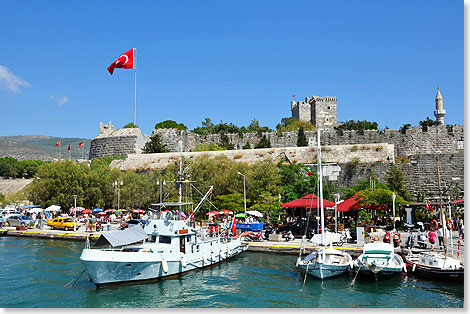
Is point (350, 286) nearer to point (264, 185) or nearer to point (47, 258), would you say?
point (47, 258)

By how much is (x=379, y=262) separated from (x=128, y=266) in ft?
26.4

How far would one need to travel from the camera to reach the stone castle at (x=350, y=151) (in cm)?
3159

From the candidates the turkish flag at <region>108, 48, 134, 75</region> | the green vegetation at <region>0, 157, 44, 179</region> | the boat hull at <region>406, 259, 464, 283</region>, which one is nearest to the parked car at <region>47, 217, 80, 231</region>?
the turkish flag at <region>108, 48, 134, 75</region>

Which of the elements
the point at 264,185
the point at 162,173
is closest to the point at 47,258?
the point at 264,185

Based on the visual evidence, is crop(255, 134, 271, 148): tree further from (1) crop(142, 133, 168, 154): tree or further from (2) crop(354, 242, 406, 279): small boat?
(2) crop(354, 242, 406, 279): small boat

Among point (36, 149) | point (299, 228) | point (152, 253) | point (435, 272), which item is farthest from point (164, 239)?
point (36, 149)

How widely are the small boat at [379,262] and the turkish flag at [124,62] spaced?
59.3 feet

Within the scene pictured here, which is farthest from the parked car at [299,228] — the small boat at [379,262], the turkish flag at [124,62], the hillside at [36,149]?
the hillside at [36,149]

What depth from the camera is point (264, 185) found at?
30484mm

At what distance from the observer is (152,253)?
14.5 metres

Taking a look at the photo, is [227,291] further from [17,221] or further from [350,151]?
[350,151]

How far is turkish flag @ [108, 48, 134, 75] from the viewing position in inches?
1039

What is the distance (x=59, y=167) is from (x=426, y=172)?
28.4 meters

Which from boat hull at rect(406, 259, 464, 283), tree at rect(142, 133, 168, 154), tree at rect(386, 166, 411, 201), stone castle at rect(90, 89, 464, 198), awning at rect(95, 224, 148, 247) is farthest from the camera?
tree at rect(142, 133, 168, 154)
